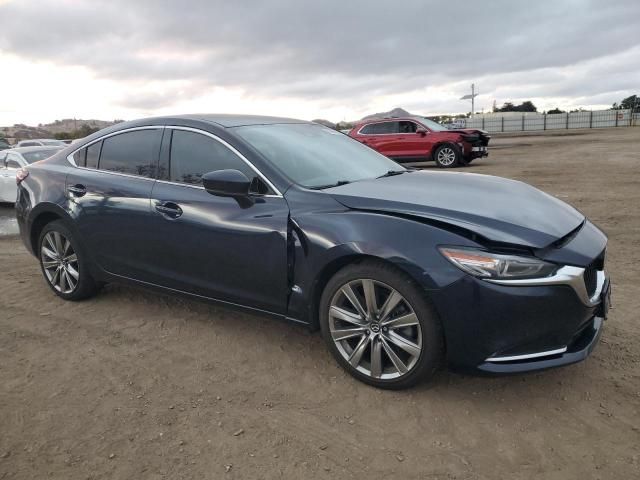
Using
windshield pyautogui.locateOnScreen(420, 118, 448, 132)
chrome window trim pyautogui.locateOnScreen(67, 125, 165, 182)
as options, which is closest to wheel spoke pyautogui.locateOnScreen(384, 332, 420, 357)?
chrome window trim pyautogui.locateOnScreen(67, 125, 165, 182)

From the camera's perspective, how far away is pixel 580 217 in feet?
11.2

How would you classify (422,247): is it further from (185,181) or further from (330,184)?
(185,181)

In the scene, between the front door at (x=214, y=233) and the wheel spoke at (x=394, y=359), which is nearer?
the wheel spoke at (x=394, y=359)

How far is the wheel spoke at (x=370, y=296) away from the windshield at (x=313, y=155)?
0.80 meters

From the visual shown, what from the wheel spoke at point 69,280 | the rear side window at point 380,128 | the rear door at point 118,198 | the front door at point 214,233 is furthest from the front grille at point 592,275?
the rear side window at point 380,128

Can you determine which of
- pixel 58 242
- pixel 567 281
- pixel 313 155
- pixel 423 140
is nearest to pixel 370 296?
pixel 567 281

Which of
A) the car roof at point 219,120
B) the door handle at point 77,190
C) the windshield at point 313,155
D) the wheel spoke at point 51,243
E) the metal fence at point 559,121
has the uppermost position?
the metal fence at point 559,121

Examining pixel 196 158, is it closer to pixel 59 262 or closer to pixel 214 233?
pixel 214 233

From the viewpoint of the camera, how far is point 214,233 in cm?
354

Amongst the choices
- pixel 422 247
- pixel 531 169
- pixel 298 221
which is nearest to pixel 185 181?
pixel 298 221

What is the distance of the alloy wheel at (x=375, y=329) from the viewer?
295 centimetres

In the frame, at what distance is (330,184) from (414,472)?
1.84 m

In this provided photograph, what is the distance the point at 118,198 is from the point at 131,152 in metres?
0.39

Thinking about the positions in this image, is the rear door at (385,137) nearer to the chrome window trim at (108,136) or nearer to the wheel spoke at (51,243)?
the chrome window trim at (108,136)
